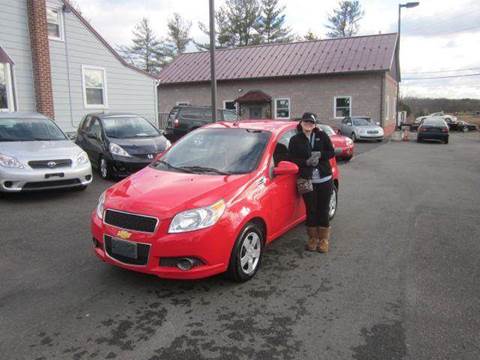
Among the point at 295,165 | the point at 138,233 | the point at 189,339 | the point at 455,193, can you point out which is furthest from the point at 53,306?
the point at 455,193

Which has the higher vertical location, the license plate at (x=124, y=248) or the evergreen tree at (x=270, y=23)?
the evergreen tree at (x=270, y=23)

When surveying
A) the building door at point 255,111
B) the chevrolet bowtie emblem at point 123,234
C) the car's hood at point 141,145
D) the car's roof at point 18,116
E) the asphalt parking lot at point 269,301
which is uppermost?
the building door at point 255,111

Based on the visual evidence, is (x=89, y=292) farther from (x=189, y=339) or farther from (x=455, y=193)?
(x=455, y=193)

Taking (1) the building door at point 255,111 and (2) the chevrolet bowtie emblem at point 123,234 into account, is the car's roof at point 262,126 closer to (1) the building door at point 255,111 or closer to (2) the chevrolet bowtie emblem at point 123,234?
(2) the chevrolet bowtie emblem at point 123,234

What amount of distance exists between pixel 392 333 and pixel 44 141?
7.36 m

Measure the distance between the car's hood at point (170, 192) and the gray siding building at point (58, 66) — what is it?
35.8ft

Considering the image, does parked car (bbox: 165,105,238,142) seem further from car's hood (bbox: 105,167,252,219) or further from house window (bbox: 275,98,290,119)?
car's hood (bbox: 105,167,252,219)

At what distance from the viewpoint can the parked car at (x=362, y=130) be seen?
23031mm

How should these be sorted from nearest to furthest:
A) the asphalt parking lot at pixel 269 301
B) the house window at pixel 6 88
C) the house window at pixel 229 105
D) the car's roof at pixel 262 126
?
the asphalt parking lot at pixel 269 301 < the car's roof at pixel 262 126 < the house window at pixel 6 88 < the house window at pixel 229 105

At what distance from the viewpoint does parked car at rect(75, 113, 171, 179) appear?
9602mm

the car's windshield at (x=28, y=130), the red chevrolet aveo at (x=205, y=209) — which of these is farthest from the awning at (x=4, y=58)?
the red chevrolet aveo at (x=205, y=209)

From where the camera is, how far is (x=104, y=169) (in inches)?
393

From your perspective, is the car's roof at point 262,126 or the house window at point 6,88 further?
the house window at point 6,88

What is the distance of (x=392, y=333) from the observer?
3.35m
